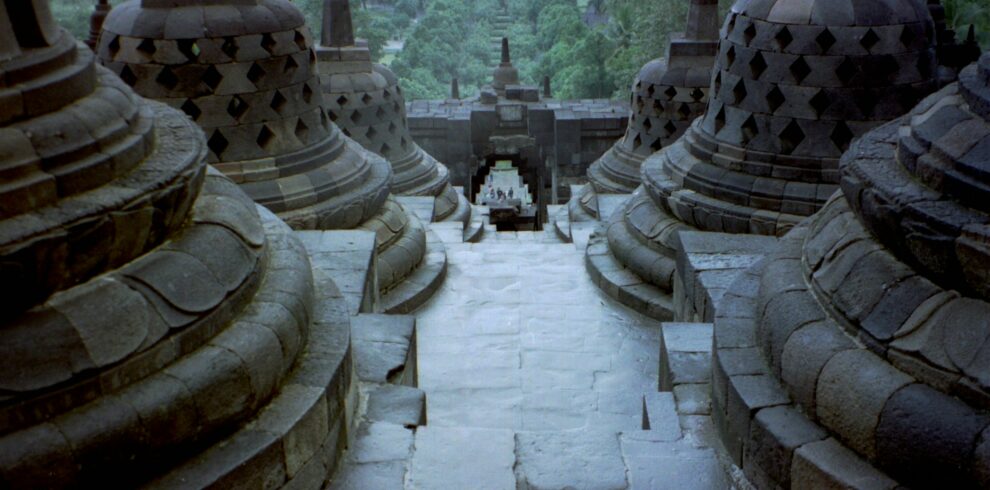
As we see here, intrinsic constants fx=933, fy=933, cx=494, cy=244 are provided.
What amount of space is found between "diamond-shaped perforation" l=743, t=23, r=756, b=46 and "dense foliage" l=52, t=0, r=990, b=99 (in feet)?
33.7

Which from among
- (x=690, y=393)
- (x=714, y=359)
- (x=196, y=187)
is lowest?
(x=690, y=393)

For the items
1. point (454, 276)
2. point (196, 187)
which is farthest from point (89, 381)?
point (454, 276)

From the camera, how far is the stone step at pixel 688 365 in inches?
162

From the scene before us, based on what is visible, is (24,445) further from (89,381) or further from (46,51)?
(46,51)

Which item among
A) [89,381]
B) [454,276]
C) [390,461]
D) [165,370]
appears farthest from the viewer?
[454,276]

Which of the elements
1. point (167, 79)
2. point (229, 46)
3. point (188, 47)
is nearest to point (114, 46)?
point (167, 79)

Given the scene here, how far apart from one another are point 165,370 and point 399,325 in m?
1.99

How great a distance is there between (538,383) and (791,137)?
2.61 metres

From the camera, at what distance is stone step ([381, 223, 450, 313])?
6637 millimetres

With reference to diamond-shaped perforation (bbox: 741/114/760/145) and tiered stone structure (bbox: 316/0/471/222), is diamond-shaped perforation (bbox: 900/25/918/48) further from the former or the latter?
tiered stone structure (bbox: 316/0/471/222)

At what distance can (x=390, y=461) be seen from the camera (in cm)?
372

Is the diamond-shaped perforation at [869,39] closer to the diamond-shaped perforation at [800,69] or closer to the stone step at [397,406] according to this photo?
the diamond-shaped perforation at [800,69]

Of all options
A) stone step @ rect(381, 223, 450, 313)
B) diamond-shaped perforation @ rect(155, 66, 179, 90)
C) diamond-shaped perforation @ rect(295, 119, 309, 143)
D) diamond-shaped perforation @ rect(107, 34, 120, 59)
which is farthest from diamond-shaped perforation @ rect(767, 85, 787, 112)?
diamond-shaped perforation @ rect(107, 34, 120, 59)

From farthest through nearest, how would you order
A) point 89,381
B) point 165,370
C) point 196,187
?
point 196,187
point 165,370
point 89,381
